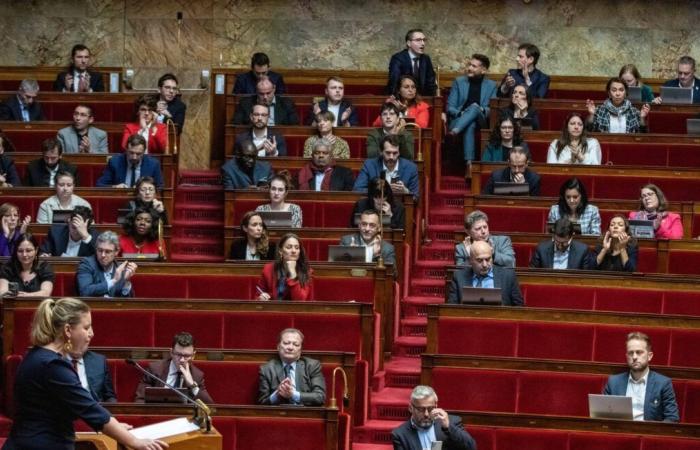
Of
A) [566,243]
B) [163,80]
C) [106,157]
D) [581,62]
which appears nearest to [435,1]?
[581,62]

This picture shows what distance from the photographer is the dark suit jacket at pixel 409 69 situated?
7879 millimetres

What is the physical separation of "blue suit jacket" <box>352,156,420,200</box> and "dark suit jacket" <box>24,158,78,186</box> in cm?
115

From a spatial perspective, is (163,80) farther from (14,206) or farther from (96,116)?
(14,206)

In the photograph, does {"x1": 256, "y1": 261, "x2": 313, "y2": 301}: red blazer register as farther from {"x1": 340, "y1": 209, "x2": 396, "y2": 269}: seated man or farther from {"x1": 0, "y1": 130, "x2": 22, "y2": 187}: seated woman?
{"x1": 0, "y1": 130, "x2": 22, "y2": 187}: seated woman

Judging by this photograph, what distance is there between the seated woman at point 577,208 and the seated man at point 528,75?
1.37 meters

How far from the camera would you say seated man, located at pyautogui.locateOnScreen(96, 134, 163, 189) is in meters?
6.94

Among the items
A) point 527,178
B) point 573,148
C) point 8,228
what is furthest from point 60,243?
point 573,148

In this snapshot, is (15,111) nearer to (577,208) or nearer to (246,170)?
(246,170)

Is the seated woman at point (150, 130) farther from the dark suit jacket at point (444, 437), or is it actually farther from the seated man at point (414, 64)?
the dark suit jacket at point (444, 437)

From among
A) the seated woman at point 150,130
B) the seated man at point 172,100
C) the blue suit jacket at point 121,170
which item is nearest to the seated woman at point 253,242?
the blue suit jacket at point 121,170

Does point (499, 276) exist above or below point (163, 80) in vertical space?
below

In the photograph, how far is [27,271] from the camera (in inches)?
228

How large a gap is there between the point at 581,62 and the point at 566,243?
270 centimetres

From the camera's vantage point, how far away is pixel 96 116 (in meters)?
7.91
